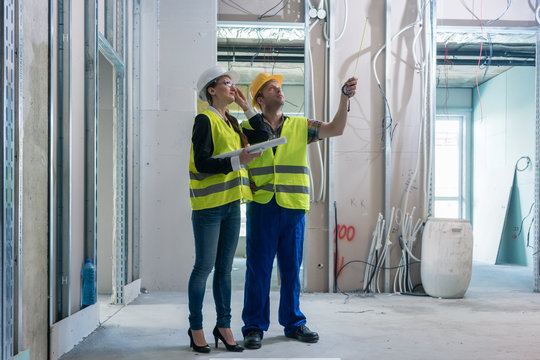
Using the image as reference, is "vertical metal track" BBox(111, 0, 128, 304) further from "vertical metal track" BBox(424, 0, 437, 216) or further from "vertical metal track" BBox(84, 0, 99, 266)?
"vertical metal track" BBox(424, 0, 437, 216)

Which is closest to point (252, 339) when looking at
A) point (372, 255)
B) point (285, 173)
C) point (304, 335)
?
point (304, 335)

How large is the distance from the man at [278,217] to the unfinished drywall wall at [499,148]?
5077 mm

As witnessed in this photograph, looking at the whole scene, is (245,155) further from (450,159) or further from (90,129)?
(450,159)

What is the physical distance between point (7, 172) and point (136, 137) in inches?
91.8

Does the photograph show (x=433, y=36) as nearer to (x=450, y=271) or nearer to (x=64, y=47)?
(x=450, y=271)

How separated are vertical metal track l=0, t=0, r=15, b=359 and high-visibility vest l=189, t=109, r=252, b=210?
0.81m

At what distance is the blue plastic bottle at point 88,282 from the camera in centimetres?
265

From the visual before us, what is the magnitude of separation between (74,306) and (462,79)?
7407 mm

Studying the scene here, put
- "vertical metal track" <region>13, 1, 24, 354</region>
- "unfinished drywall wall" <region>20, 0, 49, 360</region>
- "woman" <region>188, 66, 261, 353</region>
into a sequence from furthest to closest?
"woman" <region>188, 66, 261, 353</region> → "unfinished drywall wall" <region>20, 0, 49, 360</region> → "vertical metal track" <region>13, 1, 24, 354</region>

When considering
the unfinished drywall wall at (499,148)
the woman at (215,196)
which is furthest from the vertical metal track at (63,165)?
the unfinished drywall wall at (499,148)

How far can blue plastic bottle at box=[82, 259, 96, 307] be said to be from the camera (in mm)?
2646

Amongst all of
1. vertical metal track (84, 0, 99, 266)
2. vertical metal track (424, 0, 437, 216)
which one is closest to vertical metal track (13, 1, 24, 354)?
vertical metal track (84, 0, 99, 266)

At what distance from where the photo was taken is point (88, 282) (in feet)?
8.73

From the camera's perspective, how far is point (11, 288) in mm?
1761
